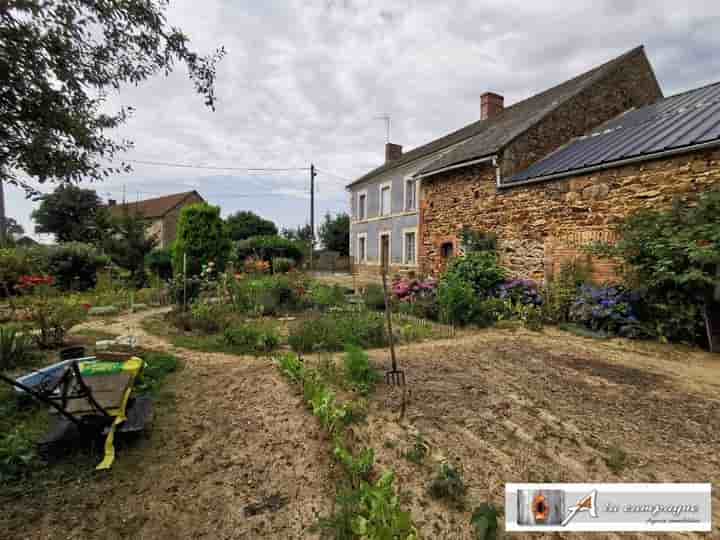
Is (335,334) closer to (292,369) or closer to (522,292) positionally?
(292,369)

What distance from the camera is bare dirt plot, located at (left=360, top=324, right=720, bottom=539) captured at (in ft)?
6.45

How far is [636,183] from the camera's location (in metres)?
6.35

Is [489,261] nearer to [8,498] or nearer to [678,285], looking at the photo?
[678,285]

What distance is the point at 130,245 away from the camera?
11.9m

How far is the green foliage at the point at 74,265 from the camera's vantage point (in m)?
9.73

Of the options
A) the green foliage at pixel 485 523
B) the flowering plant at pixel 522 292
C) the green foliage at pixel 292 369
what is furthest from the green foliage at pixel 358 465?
the flowering plant at pixel 522 292

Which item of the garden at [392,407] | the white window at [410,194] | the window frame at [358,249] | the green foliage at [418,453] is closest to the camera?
the garden at [392,407]

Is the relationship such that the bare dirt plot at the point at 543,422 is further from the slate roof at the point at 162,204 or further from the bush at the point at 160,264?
the slate roof at the point at 162,204

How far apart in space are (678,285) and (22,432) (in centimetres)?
759

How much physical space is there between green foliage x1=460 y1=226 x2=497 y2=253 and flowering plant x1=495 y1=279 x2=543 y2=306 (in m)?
1.60

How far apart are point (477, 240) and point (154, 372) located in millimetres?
8113

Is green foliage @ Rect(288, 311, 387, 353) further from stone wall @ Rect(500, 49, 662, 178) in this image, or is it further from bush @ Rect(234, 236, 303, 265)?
bush @ Rect(234, 236, 303, 265)

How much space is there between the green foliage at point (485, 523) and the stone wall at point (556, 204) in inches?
255

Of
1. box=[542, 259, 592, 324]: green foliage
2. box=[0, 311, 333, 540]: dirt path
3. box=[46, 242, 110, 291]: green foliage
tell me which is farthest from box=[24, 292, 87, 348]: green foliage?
box=[542, 259, 592, 324]: green foliage
